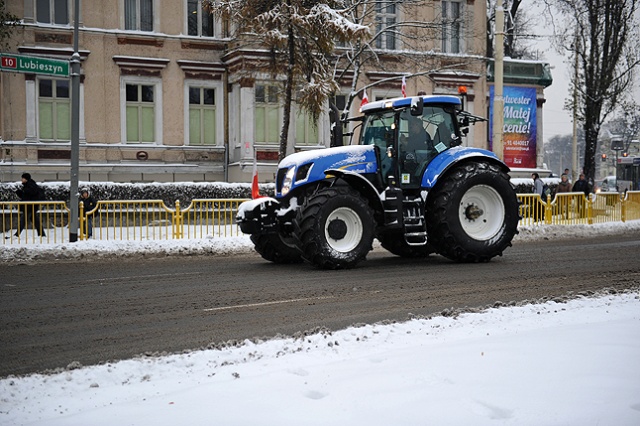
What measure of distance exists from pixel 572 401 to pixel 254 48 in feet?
83.1

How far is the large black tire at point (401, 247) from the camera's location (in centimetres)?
1439

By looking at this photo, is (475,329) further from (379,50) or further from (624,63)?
(624,63)

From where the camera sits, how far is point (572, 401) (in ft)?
17.2

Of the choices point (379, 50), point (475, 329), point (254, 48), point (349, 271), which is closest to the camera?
point (475, 329)

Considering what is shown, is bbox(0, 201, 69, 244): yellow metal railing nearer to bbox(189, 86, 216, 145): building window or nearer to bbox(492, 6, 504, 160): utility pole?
bbox(492, 6, 504, 160): utility pole

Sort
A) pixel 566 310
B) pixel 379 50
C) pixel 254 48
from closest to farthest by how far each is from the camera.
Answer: pixel 566 310
pixel 254 48
pixel 379 50

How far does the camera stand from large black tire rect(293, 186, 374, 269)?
12227mm

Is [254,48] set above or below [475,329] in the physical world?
above

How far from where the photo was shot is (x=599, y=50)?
3922 centimetres

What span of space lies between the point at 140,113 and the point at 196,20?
448 centimetres

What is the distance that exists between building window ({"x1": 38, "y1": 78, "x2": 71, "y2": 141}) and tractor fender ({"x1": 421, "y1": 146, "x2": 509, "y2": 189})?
19.0 meters

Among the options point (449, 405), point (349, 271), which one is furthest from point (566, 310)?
point (349, 271)

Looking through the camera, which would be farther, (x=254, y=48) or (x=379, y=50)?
(x=379, y=50)

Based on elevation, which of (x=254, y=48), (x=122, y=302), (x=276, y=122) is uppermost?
(x=254, y=48)
